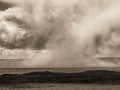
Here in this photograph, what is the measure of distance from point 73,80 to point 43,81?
10.1 meters

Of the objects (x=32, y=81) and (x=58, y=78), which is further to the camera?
(x=58, y=78)

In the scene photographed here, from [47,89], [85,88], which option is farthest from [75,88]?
[47,89]

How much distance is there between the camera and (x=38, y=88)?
70.1 meters

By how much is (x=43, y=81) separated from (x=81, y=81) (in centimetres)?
1238

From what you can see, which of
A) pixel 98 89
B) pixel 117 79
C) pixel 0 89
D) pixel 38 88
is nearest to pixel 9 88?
pixel 0 89

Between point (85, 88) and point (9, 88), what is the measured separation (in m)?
19.8

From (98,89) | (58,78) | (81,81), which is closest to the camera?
(98,89)

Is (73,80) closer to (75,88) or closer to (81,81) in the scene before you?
(81,81)

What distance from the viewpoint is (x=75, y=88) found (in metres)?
69.4

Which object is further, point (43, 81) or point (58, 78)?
point (58, 78)

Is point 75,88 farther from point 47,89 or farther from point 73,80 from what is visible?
point 73,80

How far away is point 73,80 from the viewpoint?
8962 cm

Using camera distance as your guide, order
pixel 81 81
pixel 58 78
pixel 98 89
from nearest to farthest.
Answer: pixel 98 89
pixel 81 81
pixel 58 78

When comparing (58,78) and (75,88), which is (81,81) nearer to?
(58,78)
